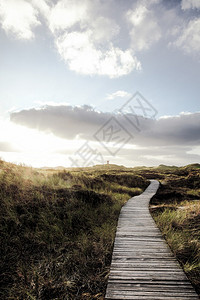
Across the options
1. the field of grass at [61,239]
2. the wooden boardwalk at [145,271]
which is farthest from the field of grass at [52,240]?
the wooden boardwalk at [145,271]

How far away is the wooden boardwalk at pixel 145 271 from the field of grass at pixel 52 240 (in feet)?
0.84

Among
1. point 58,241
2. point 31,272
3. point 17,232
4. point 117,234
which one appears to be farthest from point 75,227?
point 31,272

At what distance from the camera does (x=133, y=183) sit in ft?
61.9

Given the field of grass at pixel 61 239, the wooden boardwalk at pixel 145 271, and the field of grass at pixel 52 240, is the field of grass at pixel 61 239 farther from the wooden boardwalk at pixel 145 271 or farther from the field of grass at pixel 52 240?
the wooden boardwalk at pixel 145 271

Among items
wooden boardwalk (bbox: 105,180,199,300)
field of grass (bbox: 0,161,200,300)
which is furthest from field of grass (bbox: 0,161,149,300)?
wooden boardwalk (bbox: 105,180,199,300)

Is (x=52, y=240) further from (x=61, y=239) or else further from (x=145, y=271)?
(x=145, y=271)

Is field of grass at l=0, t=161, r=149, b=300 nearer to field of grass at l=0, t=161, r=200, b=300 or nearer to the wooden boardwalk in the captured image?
field of grass at l=0, t=161, r=200, b=300

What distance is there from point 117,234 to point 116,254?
1165mm

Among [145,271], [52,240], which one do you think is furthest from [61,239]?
[145,271]

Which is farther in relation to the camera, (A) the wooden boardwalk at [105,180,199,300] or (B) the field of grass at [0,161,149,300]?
(B) the field of grass at [0,161,149,300]

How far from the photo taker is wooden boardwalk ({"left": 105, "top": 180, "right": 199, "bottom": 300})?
114 inches

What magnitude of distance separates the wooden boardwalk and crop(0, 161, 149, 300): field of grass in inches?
10.1

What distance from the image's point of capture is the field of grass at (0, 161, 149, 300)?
3.17 meters

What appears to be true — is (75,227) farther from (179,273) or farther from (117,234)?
(179,273)
